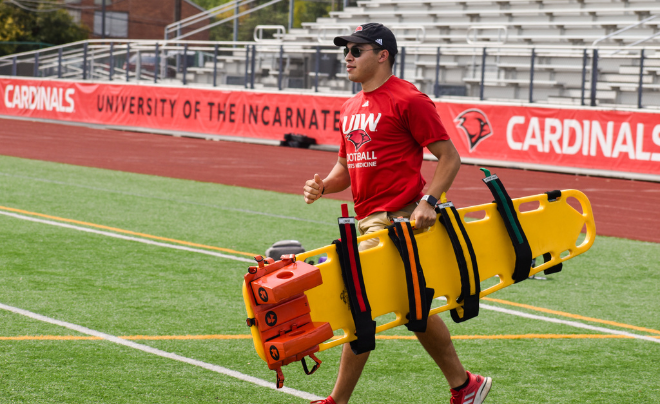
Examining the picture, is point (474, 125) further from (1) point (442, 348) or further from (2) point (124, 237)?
(1) point (442, 348)

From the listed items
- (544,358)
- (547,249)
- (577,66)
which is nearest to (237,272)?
(544,358)

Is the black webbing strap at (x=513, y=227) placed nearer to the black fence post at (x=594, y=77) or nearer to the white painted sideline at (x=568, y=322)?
the white painted sideline at (x=568, y=322)

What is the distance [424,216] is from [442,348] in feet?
2.49

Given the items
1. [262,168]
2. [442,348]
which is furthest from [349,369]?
[262,168]

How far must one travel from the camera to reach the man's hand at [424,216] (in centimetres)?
417

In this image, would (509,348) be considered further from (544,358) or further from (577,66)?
(577,66)

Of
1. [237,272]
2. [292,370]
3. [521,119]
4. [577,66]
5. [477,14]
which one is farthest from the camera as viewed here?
[477,14]

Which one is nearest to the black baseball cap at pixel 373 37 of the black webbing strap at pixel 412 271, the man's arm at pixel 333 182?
the man's arm at pixel 333 182

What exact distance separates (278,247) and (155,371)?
85.3 inches

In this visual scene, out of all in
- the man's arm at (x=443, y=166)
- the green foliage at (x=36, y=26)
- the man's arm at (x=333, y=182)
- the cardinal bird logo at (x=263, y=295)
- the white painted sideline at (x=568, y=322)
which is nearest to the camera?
the cardinal bird logo at (x=263, y=295)

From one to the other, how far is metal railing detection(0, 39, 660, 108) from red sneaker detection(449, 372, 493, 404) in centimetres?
1545

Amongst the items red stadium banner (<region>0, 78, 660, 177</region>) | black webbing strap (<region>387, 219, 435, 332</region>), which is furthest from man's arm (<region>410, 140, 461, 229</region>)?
red stadium banner (<region>0, 78, 660, 177</region>)

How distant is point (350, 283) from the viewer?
4012mm

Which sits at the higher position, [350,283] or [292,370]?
[350,283]
